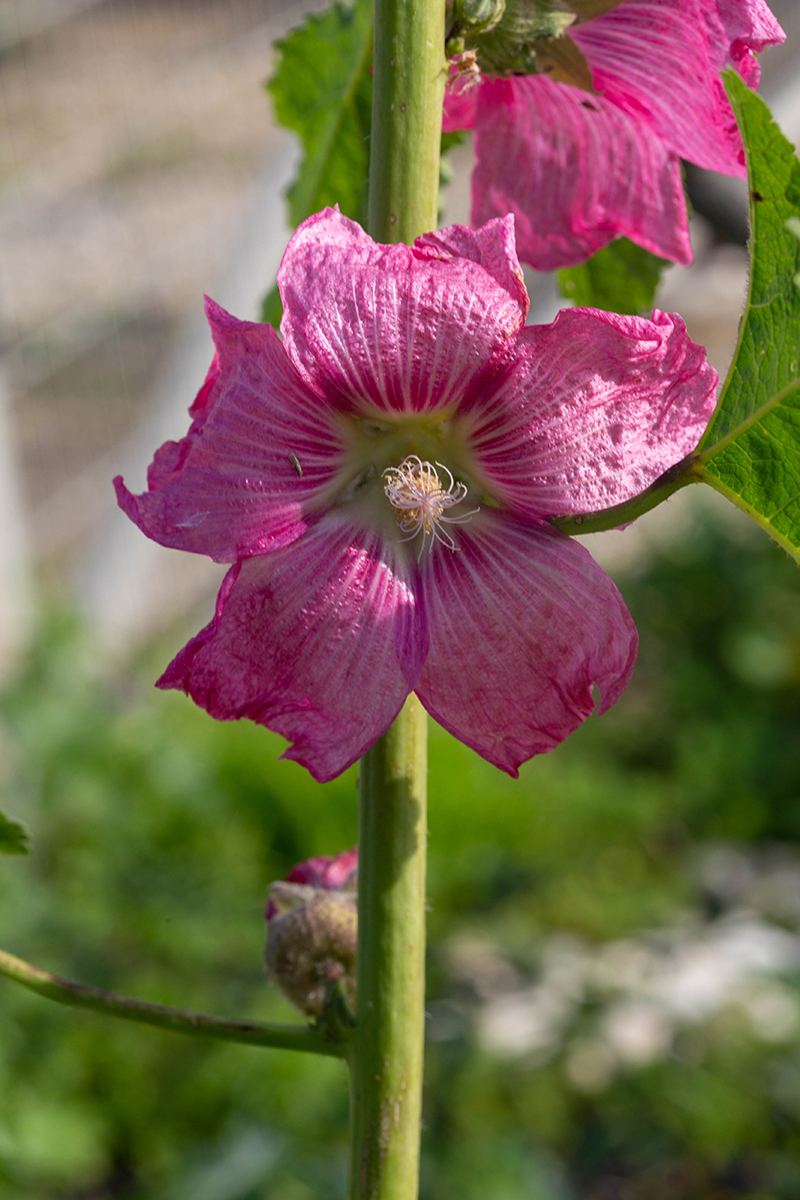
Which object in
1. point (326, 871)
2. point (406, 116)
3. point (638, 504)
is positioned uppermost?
point (406, 116)

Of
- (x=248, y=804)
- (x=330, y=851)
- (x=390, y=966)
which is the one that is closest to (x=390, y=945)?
(x=390, y=966)

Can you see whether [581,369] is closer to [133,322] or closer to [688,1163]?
[688,1163]

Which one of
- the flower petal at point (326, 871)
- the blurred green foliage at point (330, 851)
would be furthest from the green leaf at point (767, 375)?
the blurred green foliage at point (330, 851)

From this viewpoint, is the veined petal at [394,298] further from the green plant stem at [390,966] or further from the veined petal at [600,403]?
the green plant stem at [390,966]

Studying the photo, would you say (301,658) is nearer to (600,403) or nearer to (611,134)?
(600,403)

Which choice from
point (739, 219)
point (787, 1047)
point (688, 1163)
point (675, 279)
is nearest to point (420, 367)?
point (739, 219)

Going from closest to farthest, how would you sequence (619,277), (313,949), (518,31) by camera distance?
1. (518,31)
2. (313,949)
3. (619,277)
